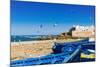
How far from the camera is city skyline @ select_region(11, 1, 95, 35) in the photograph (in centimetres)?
220

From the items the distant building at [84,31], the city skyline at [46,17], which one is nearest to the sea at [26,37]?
the city skyline at [46,17]

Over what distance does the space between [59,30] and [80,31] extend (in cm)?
27

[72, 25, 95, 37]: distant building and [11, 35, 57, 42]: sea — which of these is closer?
[11, 35, 57, 42]: sea

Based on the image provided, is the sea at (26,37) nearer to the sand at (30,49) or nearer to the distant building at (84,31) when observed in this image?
the sand at (30,49)

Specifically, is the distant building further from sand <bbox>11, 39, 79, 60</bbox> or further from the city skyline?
sand <bbox>11, 39, 79, 60</bbox>

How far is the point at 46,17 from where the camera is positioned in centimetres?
232

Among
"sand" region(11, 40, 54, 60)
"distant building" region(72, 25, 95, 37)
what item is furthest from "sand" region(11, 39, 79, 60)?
"distant building" region(72, 25, 95, 37)

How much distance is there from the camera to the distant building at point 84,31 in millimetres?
2455

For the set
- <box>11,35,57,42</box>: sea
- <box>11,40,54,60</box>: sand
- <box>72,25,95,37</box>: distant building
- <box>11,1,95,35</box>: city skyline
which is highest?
<box>11,1,95,35</box>: city skyline

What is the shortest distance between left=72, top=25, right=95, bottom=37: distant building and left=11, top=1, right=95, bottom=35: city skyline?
Answer: 0.15ft

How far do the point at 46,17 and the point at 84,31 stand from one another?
19.4 inches
